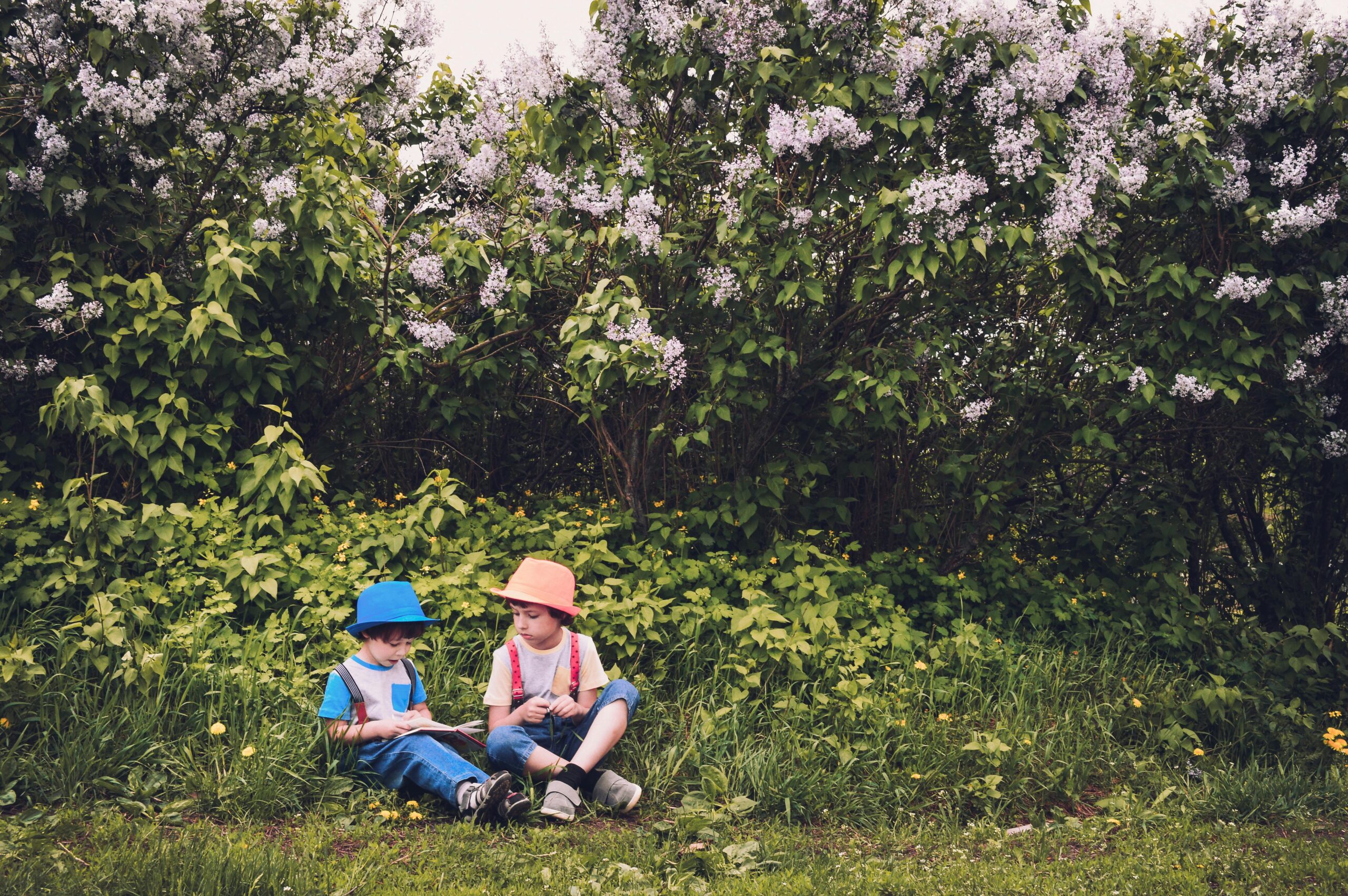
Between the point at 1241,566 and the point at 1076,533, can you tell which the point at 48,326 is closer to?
the point at 1076,533

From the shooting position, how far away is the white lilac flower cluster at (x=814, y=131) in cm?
431

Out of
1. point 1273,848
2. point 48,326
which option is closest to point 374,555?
point 48,326

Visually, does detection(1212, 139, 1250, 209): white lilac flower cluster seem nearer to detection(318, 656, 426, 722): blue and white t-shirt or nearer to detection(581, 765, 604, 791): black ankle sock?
detection(581, 765, 604, 791): black ankle sock

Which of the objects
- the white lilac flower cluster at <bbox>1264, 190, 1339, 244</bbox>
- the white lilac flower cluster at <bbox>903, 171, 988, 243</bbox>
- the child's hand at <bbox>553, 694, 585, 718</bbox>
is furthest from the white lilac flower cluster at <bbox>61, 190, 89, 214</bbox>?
the white lilac flower cluster at <bbox>1264, 190, 1339, 244</bbox>

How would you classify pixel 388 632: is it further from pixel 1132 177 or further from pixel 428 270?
pixel 1132 177

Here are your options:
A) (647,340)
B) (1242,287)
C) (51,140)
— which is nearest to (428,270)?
(647,340)

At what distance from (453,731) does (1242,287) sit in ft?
14.0

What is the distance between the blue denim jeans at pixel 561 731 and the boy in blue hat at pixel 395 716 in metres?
0.14

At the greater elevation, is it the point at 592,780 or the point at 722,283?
the point at 722,283

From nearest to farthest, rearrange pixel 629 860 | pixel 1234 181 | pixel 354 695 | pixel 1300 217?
pixel 629 860 < pixel 354 695 < pixel 1300 217 < pixel 1234 181

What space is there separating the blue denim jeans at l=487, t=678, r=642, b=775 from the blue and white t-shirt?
37 centimetres

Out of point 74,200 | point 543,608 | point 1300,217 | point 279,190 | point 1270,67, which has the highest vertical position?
point 1270,67

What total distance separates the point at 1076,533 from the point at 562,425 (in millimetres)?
3285

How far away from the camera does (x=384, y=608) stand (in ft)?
12.0
